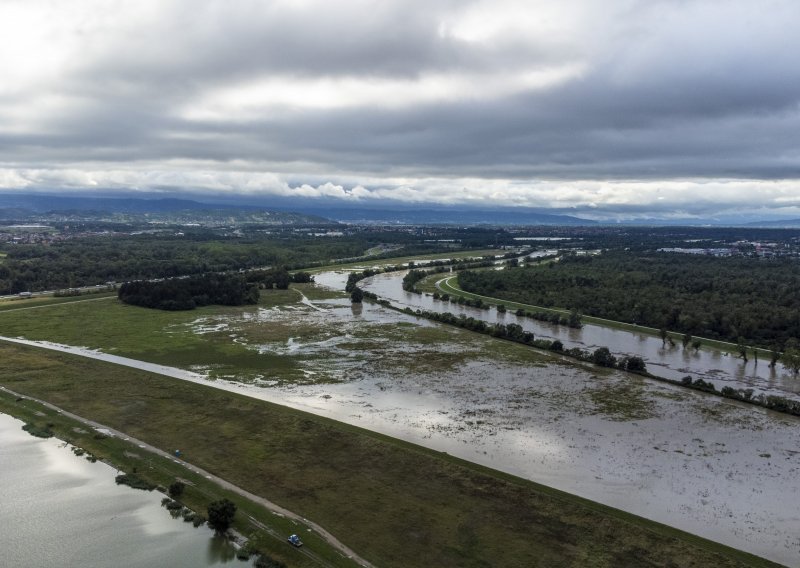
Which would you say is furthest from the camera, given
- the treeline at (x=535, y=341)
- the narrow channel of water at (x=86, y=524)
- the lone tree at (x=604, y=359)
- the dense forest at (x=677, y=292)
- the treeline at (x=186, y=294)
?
the treeline at (x=186, y=294)

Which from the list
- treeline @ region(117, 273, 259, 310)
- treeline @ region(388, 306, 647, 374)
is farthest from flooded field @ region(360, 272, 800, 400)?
treeline @ region(117, 273, 259, 310)

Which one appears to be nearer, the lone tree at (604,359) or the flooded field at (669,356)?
the flooded field at (669,356)

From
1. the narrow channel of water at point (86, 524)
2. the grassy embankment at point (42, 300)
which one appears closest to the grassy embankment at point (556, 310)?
the grassy embankment at point (42, 300)

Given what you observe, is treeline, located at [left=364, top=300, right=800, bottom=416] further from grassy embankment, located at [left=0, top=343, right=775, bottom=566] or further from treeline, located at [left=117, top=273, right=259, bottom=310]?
treeline, located at [left=117, top=273, right=259, bottom=310]

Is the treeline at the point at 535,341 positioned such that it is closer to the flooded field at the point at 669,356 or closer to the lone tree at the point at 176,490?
the flooded field at the point at 669,356

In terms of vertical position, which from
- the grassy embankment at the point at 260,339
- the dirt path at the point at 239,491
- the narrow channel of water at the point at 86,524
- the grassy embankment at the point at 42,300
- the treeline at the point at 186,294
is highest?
the treeline at the point at 186,294

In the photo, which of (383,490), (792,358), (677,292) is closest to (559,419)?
(383,490)
